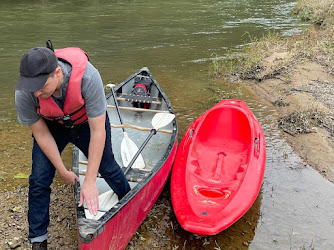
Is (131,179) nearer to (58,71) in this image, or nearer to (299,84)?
(58,71)

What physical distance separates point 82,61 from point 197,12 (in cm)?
1406

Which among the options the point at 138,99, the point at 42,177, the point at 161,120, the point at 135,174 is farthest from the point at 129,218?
the point at 138,99

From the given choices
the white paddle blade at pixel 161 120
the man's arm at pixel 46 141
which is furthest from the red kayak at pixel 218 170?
the man's arm at pixel 46 141

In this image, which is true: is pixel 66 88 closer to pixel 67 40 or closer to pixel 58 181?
pixel 58 181

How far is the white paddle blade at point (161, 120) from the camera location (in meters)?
4.75

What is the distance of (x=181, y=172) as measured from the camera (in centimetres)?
412

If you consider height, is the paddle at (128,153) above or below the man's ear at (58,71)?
below

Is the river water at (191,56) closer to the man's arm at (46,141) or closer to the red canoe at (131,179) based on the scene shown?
the red canoe at (131,179)

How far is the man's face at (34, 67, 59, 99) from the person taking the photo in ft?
7.31

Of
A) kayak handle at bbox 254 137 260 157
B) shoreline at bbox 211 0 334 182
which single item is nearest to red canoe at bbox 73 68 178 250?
kayak handle at bbox 254 137 260 157

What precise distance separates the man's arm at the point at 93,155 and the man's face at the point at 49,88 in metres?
0.33

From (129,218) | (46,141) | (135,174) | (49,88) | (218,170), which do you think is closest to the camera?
(49,88)

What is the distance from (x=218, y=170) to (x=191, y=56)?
20.0ft

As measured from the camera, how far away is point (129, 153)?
181 inches
